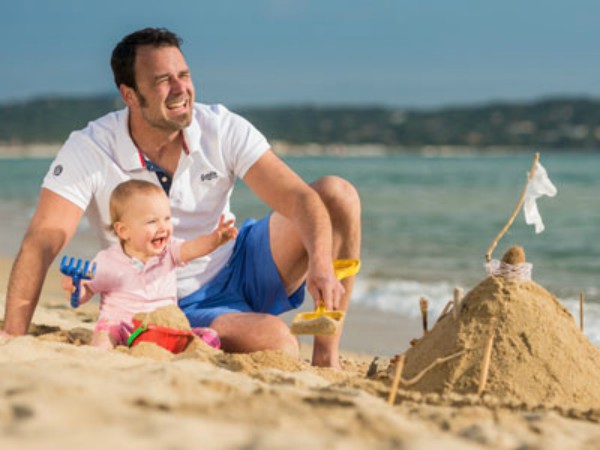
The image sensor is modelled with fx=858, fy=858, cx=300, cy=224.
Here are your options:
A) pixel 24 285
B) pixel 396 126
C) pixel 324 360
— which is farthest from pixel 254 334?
pixel 396 126

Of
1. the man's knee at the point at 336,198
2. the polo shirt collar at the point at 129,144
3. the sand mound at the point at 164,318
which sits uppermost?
the polo shirt collar at the point at 129,144

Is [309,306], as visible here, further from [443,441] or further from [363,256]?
[443,441]

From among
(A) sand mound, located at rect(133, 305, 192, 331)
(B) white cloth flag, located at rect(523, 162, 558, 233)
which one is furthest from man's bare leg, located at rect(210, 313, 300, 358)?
(B) white cloth flag, located at rect(523, 162, 558, 233)

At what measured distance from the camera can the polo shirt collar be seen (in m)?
3.63

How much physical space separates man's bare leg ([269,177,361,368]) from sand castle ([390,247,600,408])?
0.66 metres

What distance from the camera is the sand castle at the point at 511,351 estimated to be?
2795 mm

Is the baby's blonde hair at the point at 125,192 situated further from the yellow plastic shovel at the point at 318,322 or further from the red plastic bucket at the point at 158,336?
the yellow plastic shovel at the point at 318,322

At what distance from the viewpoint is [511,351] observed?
2.87m

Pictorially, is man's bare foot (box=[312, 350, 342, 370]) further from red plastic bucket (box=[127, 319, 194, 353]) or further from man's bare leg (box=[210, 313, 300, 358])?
red plastic bucket (box=[127, 319, 194, 353])

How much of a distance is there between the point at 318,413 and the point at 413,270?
5.61m

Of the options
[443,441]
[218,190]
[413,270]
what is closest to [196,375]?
[443,441]

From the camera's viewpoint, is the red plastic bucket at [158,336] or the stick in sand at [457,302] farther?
the red plastic bucket at [158,336]

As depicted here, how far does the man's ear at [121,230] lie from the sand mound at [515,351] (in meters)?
1.23

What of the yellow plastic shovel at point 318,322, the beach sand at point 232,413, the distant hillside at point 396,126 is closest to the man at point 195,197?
the yellow plastic shovel at point 318,322
